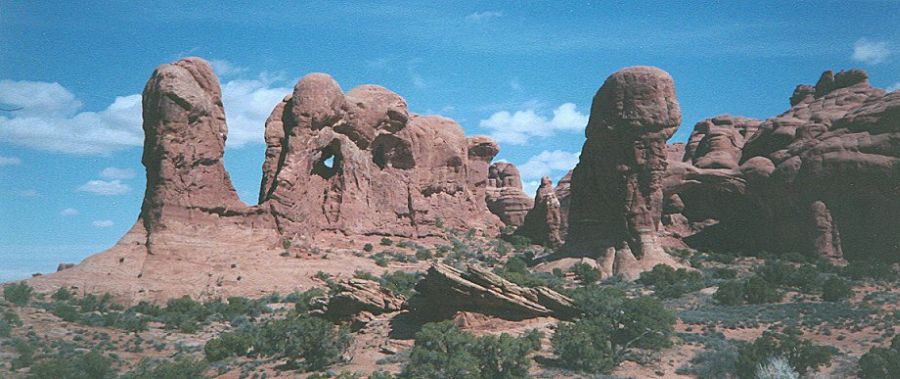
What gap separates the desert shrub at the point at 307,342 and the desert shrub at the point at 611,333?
21.9 ft

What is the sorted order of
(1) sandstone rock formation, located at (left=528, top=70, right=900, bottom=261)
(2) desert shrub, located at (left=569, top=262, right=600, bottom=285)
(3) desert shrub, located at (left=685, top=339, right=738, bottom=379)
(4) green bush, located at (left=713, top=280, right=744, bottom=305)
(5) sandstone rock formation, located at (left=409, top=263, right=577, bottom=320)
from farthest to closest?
(1) sandstone rock formation, located at (left=528, top=70, right=900, bottom=261), (2) desert shrub, located at (left=569, top=262, right=600, bottom=285), (4) green bush, located at (left=713, top=280, right=744, bottom=305), (5) sandstone rock formation, located at (left=409, top=263, right=577, bottom=320), (3) desert shrub, located at (left=685, top=339, right=738, bottom=379)

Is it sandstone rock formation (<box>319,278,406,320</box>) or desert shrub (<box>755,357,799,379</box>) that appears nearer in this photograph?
desert shrub (<box>755,357,799,379</box>)

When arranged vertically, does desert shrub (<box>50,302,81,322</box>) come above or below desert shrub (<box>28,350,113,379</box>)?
above

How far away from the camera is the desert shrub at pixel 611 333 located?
23219 mm

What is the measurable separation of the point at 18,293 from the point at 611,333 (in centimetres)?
2081

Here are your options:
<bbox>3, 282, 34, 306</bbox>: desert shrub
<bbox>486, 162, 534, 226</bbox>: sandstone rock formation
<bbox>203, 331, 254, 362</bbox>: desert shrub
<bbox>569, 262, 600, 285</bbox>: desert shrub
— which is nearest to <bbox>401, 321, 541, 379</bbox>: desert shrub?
<bbox>203, 331, 254, 362</bbox>: desert shrub

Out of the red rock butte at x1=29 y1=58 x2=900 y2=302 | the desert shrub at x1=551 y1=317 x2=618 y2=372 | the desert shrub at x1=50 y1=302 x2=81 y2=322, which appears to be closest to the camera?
the desert shrub at x1=551 y1=317 x2=618 y2=372

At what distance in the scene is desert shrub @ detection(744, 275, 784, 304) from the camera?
3075cm

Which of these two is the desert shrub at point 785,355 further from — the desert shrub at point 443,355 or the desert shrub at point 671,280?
the desert shrub at point 671,280

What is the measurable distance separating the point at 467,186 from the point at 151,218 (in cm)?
2433

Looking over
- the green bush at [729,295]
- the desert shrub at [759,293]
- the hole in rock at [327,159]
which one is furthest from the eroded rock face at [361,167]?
the desert shrub at [759,293]

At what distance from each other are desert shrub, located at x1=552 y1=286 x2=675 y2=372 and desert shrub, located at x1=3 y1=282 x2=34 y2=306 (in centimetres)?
1880

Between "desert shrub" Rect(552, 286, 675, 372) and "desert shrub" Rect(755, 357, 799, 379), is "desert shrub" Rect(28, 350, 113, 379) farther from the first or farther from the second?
"desert shrub" Rect(755, 357, 799, 379)

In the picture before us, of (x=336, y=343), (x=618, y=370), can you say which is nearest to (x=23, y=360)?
(x=336, y=343)
